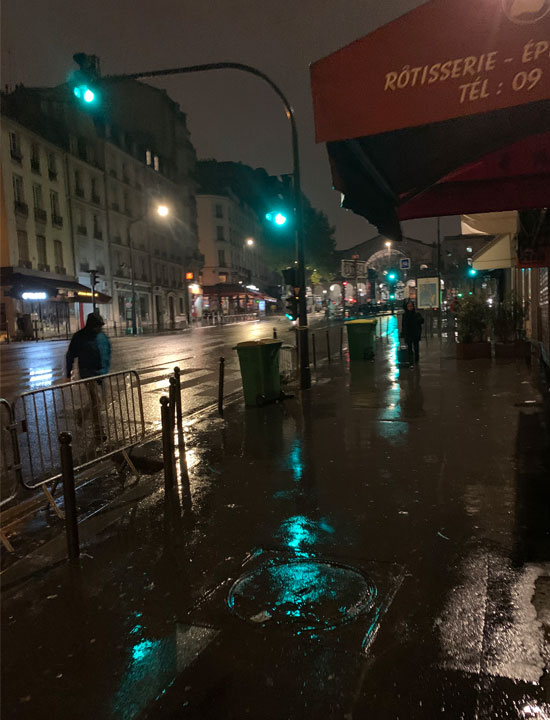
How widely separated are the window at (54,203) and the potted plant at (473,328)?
122 ft

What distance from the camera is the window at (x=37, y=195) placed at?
41.5m

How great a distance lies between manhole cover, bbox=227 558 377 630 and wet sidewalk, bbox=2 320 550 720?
0.04ft

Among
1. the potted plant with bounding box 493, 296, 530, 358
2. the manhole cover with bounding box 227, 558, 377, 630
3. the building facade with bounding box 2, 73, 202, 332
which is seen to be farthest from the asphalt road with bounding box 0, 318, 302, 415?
the building facade with bounding box 2, 73, 202, 332

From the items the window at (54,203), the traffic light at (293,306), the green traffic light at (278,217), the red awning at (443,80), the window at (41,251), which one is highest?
the window at (54,203)

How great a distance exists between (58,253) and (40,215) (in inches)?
138

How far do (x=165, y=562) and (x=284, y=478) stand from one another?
207cm

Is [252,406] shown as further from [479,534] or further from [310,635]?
[310,635]

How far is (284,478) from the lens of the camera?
596 centimetres

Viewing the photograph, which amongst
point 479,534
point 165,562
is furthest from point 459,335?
point 165,562

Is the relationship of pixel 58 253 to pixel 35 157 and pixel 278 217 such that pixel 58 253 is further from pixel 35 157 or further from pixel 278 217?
pixel 278 217

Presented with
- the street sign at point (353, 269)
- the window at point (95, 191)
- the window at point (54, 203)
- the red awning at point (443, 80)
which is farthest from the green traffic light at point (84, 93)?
the window at point (95, 191)

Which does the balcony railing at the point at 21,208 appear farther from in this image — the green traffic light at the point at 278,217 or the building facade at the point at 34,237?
the green traffic light at the point at 278,217

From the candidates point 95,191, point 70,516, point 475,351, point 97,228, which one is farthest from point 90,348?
point 95,191

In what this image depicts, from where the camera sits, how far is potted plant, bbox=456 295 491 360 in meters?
15.0
